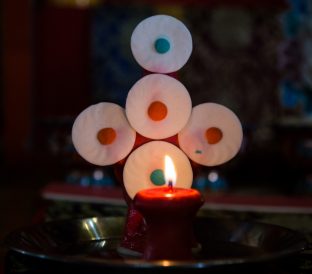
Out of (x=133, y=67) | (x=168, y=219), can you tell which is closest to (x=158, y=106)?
(x=168, y=219)

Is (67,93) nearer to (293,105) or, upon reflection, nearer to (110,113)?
(293,105)

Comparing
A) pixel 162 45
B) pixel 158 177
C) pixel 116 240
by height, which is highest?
pixel 162 45

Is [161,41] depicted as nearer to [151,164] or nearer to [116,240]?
[151,164]

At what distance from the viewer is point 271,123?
4992 mm

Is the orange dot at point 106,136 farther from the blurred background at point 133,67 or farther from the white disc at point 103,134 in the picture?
the blurred background at point 133,67

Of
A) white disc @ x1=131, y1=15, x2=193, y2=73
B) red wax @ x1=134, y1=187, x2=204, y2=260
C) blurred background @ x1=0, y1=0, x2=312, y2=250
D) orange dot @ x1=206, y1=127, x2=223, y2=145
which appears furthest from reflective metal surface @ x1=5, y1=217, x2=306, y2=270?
blurred background @ x1=0, y1=0, x2=312, y2=250

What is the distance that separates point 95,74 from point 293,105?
5.18 ft

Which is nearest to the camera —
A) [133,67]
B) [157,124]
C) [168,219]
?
[168,219]

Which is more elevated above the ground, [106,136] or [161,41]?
[161,41]

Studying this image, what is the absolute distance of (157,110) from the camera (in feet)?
2.84

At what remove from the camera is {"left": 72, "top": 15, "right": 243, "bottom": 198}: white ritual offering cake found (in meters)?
0.86

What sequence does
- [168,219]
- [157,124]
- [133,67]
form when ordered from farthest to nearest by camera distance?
1. [133,67]
2. [157,124]
3. [168,219]

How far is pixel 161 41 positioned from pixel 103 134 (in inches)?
5.8

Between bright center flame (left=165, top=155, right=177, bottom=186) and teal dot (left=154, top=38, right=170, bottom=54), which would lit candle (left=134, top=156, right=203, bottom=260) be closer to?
bright center flame (left=165, top=155, right=177, bottom=186)
